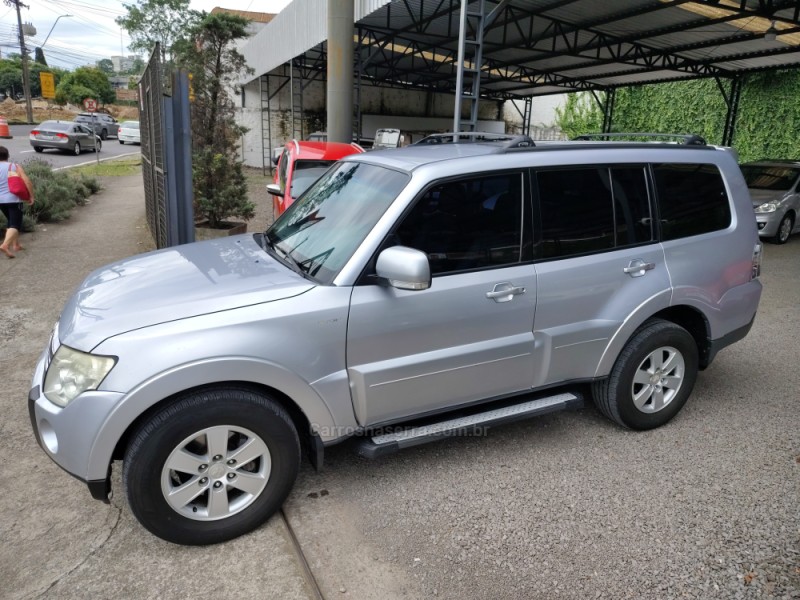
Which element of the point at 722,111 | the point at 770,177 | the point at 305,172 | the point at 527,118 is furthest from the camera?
the point at 527,118

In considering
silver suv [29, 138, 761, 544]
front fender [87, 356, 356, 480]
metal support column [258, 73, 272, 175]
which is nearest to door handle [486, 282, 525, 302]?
silver suv [29, 138, 761, 544]

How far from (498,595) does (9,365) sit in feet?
14.5

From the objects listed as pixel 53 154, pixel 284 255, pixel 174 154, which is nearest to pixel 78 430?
pixel 284 255

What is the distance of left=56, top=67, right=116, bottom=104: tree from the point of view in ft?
222

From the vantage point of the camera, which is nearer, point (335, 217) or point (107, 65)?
point (335, 217)

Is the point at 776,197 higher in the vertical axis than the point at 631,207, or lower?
lower

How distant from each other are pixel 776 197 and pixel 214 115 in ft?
34.8

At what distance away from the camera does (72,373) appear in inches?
103

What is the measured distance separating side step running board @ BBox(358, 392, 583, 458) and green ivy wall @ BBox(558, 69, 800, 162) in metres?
19.0

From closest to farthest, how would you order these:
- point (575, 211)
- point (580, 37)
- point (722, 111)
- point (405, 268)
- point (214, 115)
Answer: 1. point (405, 268)
2. point (575, 211)
3. point (214, 115)
4. point (580, 37)
5. point (722, 111)

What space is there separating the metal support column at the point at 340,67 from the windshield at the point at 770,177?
8736 millimetres

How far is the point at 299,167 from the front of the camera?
827cm

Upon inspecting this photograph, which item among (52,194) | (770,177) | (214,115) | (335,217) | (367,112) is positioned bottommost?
(52,194)

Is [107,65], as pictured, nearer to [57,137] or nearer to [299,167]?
[57,137]
